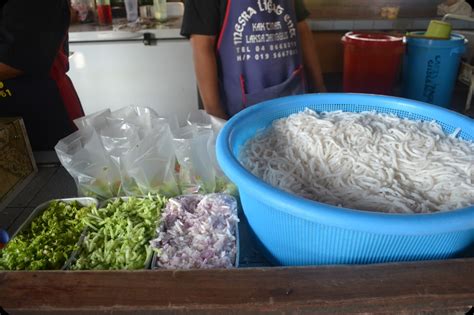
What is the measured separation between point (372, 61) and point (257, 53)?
2349mm

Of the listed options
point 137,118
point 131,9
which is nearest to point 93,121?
point 137,118

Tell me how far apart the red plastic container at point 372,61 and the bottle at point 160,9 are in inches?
74.6

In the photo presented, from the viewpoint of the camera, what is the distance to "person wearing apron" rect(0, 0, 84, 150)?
1.60 meters

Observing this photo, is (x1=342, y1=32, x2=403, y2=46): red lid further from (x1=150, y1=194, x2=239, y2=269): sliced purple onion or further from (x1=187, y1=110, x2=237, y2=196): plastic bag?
(x1=150, y1=194, x2=239, y2=269): sliced purple onion

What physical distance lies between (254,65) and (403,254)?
1.16 meters

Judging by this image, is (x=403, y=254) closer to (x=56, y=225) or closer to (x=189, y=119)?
(x=189, y=119)

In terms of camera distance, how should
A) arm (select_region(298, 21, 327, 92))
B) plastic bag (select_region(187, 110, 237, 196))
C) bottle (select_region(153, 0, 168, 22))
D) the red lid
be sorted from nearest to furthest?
plastic bag (select_region(187, 110, 237, 196)), arm (select_region(298, 21, 327, 92)), the red lid, bottle (select_region(153, 0, 168, 22))

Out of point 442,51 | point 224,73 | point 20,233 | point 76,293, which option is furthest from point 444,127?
point 442,51

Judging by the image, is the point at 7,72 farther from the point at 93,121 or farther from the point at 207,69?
the point at 207,69

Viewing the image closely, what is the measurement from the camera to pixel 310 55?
6.59ft

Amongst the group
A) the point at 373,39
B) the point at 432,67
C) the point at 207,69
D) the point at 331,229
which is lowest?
the point at 432,67

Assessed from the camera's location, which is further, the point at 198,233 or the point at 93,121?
the point at 93,121

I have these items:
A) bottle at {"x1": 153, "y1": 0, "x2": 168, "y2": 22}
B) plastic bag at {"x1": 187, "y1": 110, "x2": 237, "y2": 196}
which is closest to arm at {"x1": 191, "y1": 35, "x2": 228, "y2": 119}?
plastic bag at {"x1": 187, "y1": 110, "x2": 237, "y2": 196}

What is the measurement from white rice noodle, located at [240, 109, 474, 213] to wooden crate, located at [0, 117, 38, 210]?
963 mm
